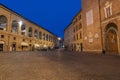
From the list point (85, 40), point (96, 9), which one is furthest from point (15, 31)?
point (96, 9)

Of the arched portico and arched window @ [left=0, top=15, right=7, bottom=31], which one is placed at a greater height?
arched window @ [left=0, top=15, right=7, bottom=31]

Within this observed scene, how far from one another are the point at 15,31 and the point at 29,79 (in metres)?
38.3

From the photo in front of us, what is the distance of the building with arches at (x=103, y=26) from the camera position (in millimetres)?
21612

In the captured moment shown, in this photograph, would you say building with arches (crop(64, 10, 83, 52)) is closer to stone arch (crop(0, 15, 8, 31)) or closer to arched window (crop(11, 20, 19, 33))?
arched window (crop(11, 20, 19, 33))

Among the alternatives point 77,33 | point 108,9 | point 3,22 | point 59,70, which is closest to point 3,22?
point 3,22

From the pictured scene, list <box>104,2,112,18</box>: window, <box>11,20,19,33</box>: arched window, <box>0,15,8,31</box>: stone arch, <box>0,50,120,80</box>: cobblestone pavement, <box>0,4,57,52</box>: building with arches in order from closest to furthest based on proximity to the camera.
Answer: <box>0,50,120,80</box>: cobblestone pavement < <box>104,2,112,18</box>: window < <box>0,4,57,52</box>: building with arches < <box>0,15,8,31</box>: stone arch < <box>11,20,19,33</box>: arched window

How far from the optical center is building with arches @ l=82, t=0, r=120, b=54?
21612 mm

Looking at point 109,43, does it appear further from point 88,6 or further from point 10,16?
point 10,16

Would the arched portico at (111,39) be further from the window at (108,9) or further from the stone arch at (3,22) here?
the stone arch at (3,22)

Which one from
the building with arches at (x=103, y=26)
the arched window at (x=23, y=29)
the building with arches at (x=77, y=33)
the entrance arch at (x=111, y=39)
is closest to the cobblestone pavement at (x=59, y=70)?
the building with arches at (x=103, y=26)

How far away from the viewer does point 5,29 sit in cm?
3531

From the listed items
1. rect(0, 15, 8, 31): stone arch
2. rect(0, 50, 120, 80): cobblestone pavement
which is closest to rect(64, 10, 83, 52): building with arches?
rect(0, 15, 8, 31): stone arch

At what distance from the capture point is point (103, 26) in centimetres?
2452

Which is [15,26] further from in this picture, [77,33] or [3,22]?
[77,33]
